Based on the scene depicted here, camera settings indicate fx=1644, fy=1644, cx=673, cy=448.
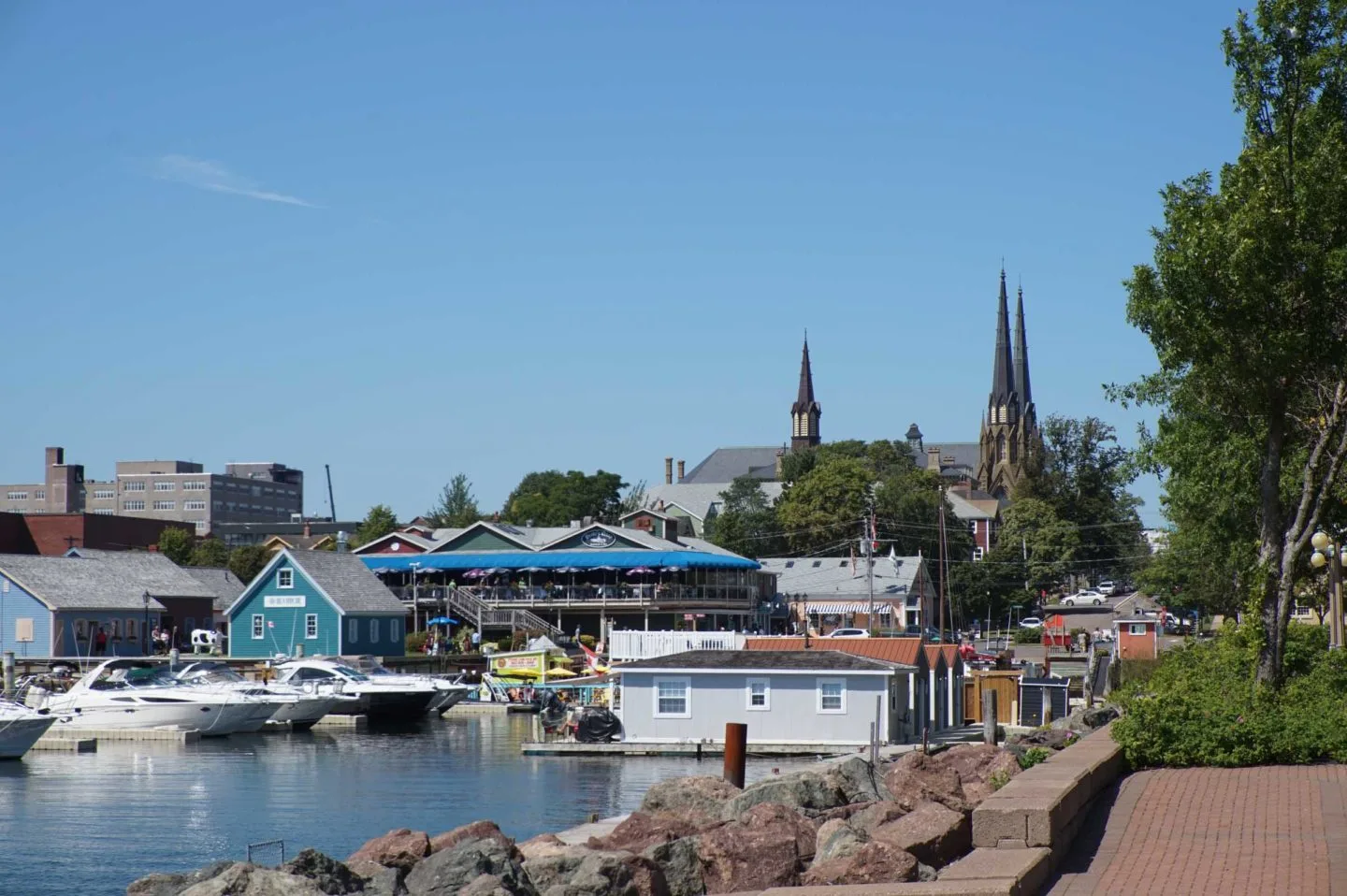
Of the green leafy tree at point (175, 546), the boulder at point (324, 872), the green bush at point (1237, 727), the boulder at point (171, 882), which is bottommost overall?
the boulder at point (171, 882)

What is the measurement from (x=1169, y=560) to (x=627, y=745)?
3929 cm

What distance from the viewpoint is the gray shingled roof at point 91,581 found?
74562 millimetres

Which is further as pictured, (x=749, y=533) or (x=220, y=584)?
(x=749, y=533)

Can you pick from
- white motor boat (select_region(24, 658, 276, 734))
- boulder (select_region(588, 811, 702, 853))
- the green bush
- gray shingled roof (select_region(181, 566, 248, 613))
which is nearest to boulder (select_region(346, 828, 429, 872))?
boulder (select_region(588, 811, 702, 853))

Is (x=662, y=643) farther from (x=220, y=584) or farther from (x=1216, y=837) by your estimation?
(x=1216, y=837)

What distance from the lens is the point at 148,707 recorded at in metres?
56.5

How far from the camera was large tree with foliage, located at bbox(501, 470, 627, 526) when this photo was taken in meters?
155

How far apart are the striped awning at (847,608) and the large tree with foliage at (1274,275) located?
264ft

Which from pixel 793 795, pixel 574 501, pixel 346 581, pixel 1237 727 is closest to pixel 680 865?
pixel 793 795

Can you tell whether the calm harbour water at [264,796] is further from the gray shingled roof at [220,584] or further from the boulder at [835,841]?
the gray shingled roof at [220,584]

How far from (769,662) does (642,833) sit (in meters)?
25.8

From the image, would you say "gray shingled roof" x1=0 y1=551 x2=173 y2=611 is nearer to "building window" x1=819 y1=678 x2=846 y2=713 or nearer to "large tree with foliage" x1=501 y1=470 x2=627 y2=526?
"building window" x1=819 y1=678 x2=846 y2=713

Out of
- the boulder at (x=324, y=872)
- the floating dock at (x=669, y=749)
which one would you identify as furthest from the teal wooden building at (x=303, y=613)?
the boulder at (x=324, y=872)

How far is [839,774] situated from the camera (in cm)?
2633
